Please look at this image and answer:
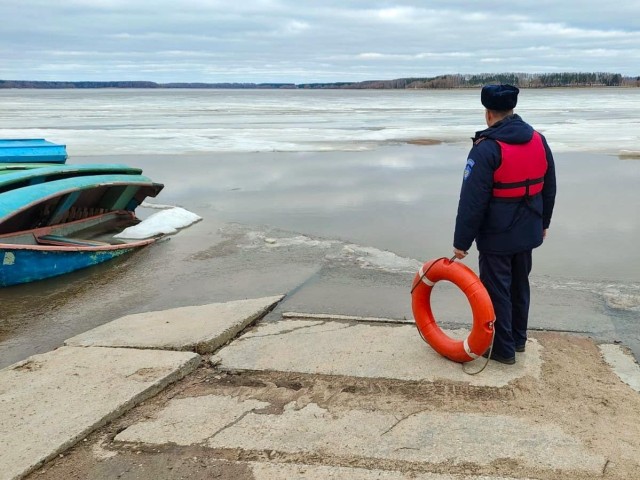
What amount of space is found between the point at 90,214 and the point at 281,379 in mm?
7593

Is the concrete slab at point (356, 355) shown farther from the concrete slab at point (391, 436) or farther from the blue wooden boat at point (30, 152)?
the blue wooden boat at point (30, 152)

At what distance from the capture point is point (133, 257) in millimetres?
8789

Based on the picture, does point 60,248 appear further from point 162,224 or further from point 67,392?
point 67,392

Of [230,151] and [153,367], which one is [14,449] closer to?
[153,367]

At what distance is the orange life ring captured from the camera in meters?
4.30

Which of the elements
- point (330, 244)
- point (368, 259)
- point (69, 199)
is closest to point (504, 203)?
point (368, 259)

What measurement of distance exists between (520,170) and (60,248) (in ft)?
19.3

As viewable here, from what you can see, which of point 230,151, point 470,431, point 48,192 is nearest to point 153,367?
point 470,431

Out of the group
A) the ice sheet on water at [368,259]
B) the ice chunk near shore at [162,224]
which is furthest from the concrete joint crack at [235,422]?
the ice chunk near shore at [162,224]

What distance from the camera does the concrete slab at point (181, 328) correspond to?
16.6 ft

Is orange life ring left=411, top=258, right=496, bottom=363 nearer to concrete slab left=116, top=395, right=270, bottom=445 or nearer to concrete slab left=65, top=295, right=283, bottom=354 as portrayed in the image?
concrete slab left=116, top=395, right=270, bottom=445

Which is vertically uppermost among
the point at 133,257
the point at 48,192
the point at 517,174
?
the point at 517,174

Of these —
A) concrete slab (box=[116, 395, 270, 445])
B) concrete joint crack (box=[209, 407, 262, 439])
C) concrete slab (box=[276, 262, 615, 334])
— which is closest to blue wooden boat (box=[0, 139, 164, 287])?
concrete slab (box=[276, 262, 615, 334])

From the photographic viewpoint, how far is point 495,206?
434cm
